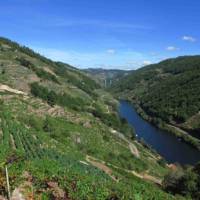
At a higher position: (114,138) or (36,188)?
(36,188)

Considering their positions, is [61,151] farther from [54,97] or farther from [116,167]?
[54,97]

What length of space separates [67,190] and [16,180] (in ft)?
11.0

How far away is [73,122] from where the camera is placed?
105 meters

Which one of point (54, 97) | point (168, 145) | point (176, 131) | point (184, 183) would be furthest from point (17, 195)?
point (176, 131)

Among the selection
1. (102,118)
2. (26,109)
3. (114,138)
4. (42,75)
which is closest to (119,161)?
(114,138)

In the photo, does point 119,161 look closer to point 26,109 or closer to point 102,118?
point 26,109

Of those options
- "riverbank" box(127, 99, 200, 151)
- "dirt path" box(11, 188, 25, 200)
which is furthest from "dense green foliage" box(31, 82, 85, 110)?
"dirt path" box(11, 188, 25, 200)

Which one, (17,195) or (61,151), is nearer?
(17,195)

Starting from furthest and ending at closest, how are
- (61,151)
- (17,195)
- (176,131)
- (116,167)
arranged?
(176,131) < (116,167) < (61,151) < (17,195)

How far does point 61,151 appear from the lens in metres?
71.4

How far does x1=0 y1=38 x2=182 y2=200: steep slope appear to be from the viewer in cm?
2459

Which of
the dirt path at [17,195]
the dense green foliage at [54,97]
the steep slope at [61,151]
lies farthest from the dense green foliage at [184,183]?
the dense green foliage at [54,97]

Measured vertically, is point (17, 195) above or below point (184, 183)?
above

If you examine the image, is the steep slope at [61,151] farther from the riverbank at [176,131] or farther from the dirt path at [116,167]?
the riverbank at [176,131]
